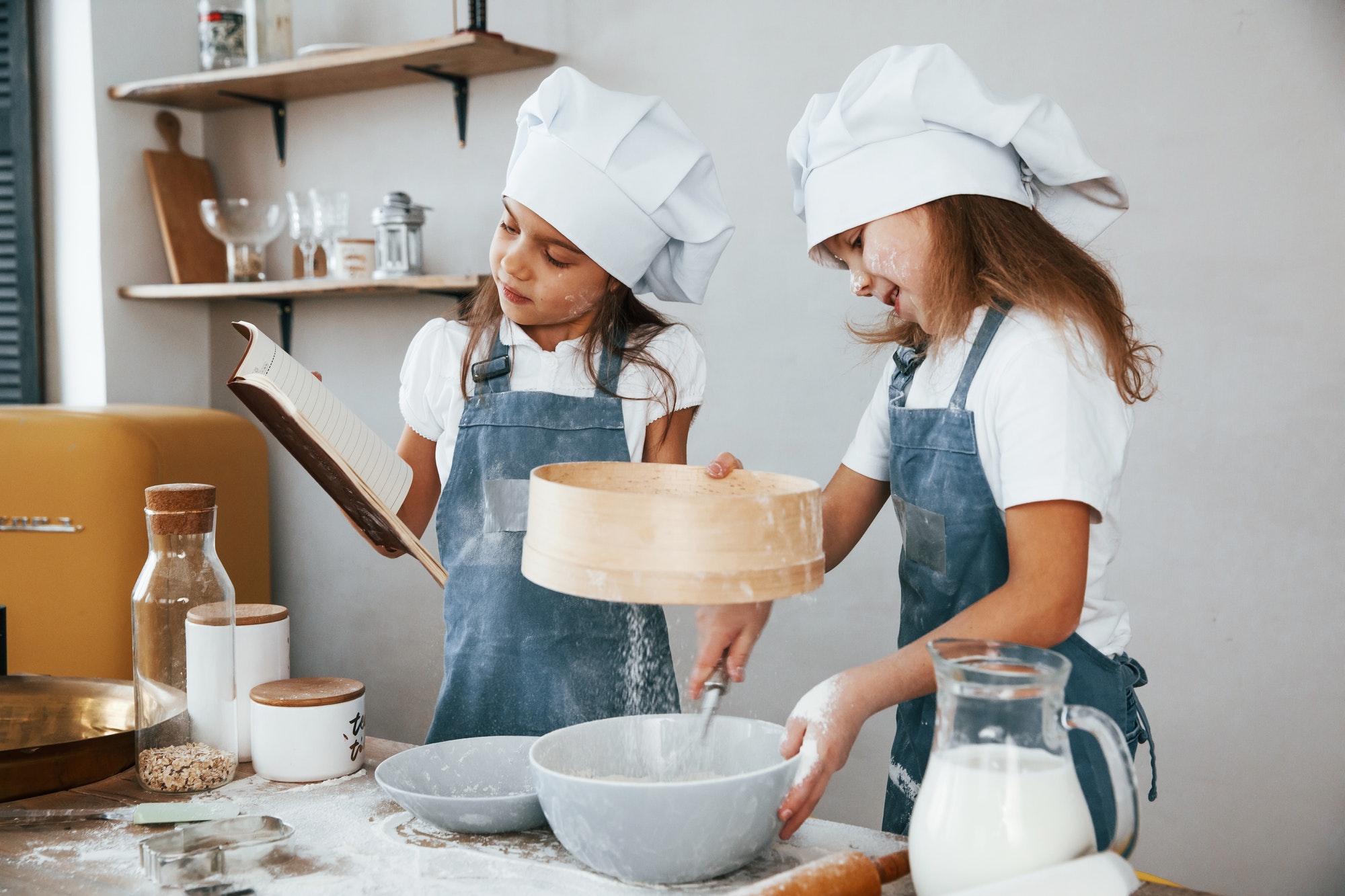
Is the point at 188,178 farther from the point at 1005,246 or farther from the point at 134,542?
the point at 1005,246

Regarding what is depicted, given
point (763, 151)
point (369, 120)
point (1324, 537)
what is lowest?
point (1324, 537)

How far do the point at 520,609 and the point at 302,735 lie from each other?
1.25 feet

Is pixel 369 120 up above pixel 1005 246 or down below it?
above

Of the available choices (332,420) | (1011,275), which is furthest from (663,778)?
(1011,275)

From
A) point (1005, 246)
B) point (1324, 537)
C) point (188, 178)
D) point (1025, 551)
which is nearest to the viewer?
point (1025, 551)

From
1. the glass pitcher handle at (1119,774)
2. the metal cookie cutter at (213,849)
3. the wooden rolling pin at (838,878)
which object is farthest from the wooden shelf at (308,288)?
the glass pitcher handle at (1119,774)

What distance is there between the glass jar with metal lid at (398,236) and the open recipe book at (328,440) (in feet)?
4.58

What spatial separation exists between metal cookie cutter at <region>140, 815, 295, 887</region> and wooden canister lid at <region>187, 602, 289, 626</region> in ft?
0.79

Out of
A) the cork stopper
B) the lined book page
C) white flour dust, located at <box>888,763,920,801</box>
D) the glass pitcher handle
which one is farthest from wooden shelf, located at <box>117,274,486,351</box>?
the glass pitcher handle

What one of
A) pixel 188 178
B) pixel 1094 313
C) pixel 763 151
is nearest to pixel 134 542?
pixel 188 178

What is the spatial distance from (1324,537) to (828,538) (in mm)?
1016

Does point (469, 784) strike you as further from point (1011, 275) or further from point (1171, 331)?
point (1171, 331)

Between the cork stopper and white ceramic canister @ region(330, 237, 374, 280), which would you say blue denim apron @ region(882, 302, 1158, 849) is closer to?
the cork stopper

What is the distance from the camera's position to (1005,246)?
1.17 metres
